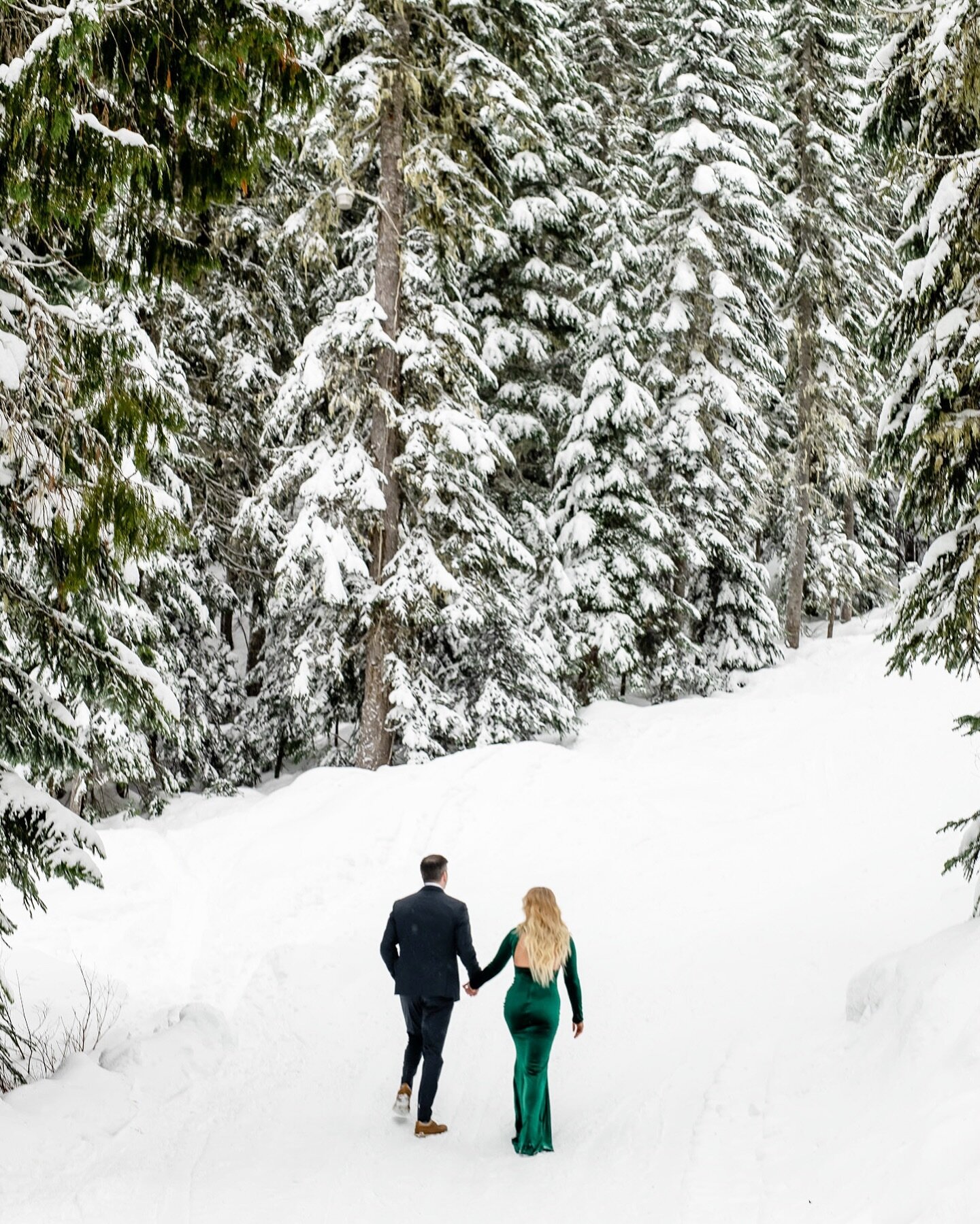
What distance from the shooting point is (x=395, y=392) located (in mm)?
15031

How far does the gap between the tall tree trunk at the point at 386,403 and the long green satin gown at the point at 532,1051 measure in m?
8.78

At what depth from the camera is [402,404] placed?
15.0 metres

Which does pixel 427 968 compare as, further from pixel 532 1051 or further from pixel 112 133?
pixel 112 133

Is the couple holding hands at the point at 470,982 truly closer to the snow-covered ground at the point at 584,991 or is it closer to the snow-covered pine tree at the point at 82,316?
the snow-covered ground at the point at 584,991

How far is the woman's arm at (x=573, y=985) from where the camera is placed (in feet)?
21.1

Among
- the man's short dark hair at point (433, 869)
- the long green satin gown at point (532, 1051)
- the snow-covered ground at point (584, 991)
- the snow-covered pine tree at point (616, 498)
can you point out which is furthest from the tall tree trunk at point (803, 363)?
the long green satin gown at point (532, 1051)

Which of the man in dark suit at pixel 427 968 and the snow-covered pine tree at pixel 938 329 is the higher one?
the snow-covered pine tree at pixel 938 329

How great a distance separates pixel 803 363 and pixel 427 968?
20600 millimetres

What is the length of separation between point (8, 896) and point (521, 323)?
14031mm

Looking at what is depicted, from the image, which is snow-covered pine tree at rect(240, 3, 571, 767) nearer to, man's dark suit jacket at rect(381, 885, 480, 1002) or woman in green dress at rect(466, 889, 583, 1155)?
man's dark suit jacket at rect(381, 885, 480, 1002)

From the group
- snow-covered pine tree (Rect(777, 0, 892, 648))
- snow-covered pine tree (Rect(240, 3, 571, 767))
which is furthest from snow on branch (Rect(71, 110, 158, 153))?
snow-covered pine tree (Rect(777, 0, 892, 648))

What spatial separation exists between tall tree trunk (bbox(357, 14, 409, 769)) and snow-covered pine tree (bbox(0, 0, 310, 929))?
326 inches

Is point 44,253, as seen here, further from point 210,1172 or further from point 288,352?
point 288,352

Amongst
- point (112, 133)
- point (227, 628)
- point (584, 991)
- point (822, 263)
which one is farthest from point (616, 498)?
point (112, 133)
